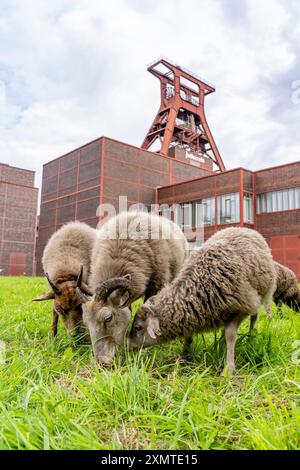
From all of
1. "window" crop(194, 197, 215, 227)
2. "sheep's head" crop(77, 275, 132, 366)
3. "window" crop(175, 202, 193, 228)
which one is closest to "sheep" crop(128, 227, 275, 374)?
"sheep's head" crop(77, 275, 132, 366)

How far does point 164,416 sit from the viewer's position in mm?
2055

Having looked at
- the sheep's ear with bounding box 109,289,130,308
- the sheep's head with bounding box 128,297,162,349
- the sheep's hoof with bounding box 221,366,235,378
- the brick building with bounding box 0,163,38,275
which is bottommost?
the sheep's hoof with bounding box 221,366,235,378

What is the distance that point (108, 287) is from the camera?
3.88 m

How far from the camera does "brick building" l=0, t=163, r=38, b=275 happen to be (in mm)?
39719

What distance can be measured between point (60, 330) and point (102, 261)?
117cm

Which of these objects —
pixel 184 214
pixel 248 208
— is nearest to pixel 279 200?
pixel 248 208

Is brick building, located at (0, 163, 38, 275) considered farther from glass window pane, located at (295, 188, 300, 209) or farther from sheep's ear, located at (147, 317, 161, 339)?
sheep's ear, located at (147, 317, 161, 339)

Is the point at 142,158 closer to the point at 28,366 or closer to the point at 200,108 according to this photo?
the point at 200,108

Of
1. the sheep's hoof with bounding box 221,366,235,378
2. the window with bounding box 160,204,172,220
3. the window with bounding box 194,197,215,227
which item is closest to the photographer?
the sheep's hoof with bounding box 221,366,235,378

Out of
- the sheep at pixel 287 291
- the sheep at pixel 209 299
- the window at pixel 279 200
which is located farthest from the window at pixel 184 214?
the sheep at pixel 209 299

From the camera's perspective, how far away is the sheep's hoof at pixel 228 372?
3.03 m

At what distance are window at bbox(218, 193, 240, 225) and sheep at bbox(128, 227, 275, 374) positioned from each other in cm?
2693
